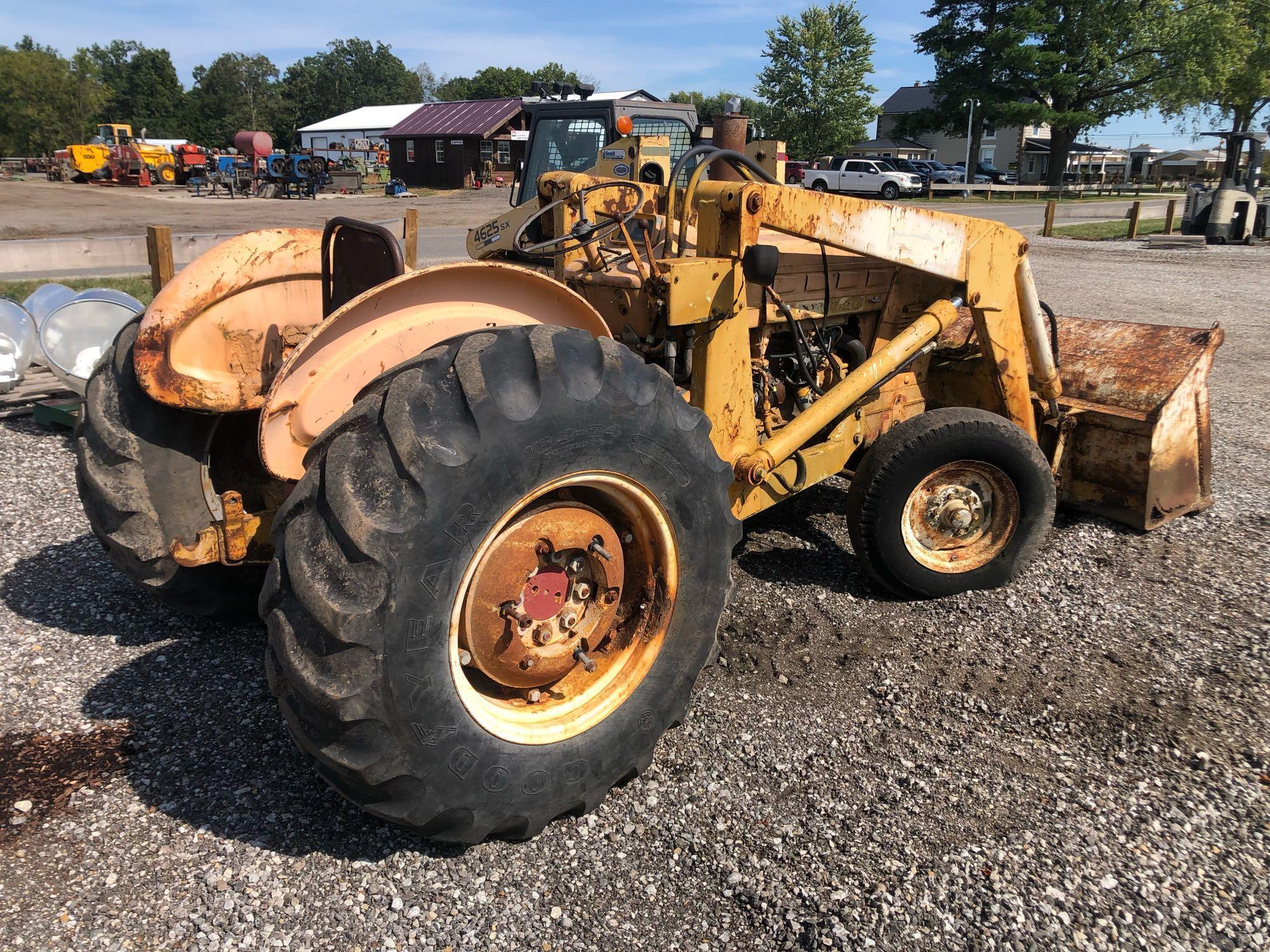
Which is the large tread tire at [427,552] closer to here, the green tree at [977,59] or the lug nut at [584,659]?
the lug nut at [584,659]

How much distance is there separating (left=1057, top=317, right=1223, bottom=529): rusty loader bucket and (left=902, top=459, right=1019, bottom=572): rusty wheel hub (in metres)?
0.87

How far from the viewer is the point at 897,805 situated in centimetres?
266

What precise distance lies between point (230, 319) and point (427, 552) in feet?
5.07

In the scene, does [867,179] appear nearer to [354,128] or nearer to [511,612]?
[511,612]

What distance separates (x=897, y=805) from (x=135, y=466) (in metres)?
2.62

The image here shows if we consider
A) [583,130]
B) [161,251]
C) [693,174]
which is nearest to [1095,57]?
[583,130]

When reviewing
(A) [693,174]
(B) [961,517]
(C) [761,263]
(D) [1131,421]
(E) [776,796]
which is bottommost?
(E) [776,796]

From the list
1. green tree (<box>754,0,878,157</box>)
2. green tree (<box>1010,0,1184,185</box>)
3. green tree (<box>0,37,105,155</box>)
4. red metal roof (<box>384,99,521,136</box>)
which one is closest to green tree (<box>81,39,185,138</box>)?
green tree (<box>0,37,105,155</box>)

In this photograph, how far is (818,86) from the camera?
4756 centimetres

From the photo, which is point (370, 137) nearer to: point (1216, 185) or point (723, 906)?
point (1216, 185)

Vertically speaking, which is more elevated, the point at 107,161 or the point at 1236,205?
the point at 107,161

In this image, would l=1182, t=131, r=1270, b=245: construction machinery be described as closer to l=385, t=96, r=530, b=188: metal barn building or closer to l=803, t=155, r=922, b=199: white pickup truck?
l=803, t=155, r=922, b=199: white pickup truck

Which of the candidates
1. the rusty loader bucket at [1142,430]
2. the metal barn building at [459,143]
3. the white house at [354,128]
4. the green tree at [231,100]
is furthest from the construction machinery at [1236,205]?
the green tree at [231,100]

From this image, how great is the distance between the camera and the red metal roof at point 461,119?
144 ft
